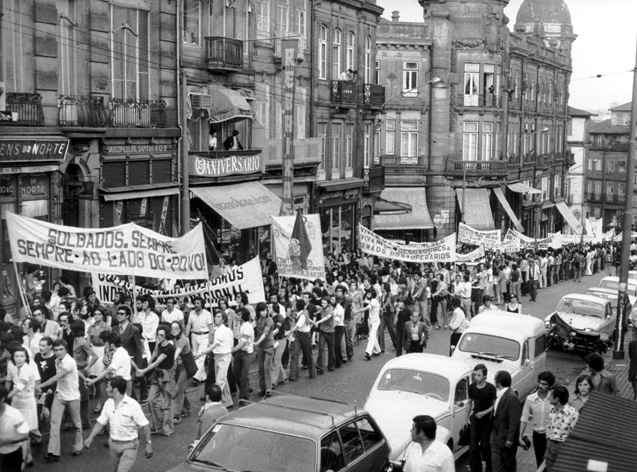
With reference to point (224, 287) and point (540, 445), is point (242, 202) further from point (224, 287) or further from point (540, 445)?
point (540, 445)

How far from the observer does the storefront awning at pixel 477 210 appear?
5716 centimetres

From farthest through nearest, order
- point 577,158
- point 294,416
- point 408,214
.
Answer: point 577,158 → point 408,214 → point 294,416

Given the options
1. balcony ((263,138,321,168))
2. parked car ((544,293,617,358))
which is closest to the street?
parked car ((544,293,617,358))

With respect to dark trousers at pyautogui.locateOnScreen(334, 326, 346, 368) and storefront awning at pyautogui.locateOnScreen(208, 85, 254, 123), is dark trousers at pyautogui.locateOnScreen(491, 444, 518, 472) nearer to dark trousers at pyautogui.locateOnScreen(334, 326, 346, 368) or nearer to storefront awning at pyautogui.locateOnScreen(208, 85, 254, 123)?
dark trousers at pyautogui.locateOnScreen(334, 326, 346, 368)

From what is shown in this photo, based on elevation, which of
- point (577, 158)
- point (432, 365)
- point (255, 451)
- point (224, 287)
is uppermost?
point (577, 158)

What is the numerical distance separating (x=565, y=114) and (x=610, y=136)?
30683 millimetres

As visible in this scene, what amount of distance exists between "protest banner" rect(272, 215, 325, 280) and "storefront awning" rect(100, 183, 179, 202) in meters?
4.61

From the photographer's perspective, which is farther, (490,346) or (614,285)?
(614,285)

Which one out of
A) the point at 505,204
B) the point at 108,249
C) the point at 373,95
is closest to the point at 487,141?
the point at 505,204

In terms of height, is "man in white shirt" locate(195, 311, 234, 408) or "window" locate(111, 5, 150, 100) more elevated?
"window" locate(111, 5, 150, 100)

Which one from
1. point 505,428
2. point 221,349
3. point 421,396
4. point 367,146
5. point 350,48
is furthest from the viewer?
point 367,146

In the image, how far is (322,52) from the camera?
133 ft

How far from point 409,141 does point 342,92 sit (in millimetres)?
15468

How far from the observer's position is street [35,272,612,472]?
1401 cm
